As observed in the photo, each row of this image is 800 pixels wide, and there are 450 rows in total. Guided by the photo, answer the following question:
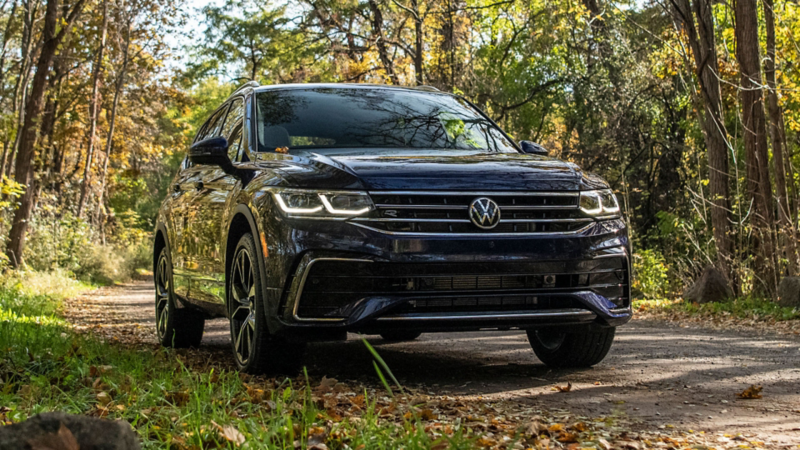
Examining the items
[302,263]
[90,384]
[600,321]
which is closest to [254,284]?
[302,263]

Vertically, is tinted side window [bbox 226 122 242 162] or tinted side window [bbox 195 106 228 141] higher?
tinted side window [bbox 195 106 228 141]

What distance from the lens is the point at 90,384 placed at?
4.78m

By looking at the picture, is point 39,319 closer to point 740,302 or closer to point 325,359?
point 325,359

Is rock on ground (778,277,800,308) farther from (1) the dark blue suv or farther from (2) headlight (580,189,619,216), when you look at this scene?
(2) headlight (580,189,619,216)

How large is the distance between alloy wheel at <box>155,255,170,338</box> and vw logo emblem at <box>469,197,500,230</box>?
363 centimetres

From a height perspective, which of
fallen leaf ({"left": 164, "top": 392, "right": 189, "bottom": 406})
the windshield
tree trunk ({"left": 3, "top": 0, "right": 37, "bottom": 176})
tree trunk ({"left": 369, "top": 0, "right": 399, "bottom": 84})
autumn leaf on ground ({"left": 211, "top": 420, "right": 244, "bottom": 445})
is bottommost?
fallen leaf ({"left": 164, "top": 392, "right": 189, "bottom": 406})

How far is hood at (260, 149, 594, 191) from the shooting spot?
4957 millimetres

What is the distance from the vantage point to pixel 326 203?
4906mm

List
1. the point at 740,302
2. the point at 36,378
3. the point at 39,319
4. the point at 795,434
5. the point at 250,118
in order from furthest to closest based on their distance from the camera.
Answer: the point at 740,302 → the point at 39,319 → the point at 250,118 → the point at 36,378 → the point at 795,434

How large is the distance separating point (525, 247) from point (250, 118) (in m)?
2.26

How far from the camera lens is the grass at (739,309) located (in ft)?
34.8

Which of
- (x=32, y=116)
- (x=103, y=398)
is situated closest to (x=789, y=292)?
(x=103, y=398)

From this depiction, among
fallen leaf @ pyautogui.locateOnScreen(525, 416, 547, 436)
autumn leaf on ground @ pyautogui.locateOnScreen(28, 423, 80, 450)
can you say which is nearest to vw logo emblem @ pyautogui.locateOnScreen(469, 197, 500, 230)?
fallen leaf @ pyautogui.locateOnScreen(525, 416, 547, 436)

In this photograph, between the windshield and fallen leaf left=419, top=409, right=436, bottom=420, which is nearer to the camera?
fallen leaf left=419, top=409, right=436, bottom=420
